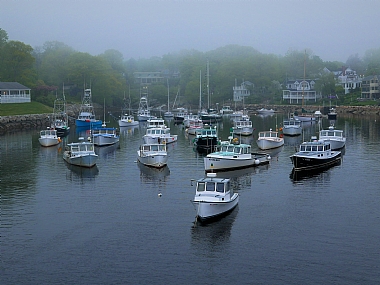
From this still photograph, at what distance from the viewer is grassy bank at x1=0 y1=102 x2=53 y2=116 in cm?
12525

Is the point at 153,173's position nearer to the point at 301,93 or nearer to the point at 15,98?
the point at 15,98

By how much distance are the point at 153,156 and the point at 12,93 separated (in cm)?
9103

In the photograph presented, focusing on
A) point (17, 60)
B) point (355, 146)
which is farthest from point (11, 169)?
point (17, 60)

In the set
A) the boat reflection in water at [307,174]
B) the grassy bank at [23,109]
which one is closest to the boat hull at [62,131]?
the grassy bank at [23,109]

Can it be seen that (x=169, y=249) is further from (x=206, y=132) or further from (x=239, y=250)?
(x=206, y=132)

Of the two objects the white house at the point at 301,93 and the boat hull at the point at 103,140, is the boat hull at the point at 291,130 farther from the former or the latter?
the white house at the point at 301,93

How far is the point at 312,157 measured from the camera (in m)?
57.0

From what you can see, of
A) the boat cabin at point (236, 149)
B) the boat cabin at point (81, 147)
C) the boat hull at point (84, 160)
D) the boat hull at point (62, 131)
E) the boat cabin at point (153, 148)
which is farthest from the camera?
the boat hull at point (62, 131)

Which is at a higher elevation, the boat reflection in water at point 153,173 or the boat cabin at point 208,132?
the boat cabin at point 208,132

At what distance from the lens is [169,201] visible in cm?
4344

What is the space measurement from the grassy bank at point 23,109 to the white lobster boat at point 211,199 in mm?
93940

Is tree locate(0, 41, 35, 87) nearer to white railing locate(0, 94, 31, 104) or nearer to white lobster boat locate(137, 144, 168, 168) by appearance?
white railing locate(0, 94, 31, 104)

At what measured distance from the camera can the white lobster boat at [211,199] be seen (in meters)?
37.1

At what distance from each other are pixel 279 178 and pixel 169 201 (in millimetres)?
14344
